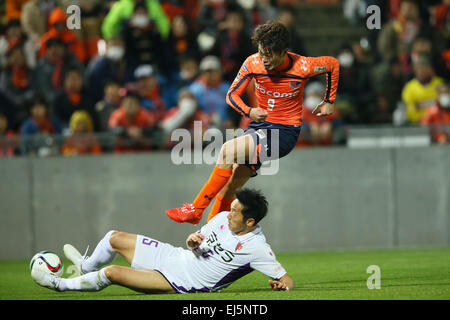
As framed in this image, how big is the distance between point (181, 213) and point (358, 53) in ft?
26.3

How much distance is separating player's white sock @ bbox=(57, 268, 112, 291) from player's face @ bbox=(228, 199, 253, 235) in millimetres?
1233

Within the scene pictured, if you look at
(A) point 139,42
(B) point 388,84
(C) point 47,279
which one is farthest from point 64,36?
(C) point 47,279

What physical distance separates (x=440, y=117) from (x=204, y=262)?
7374mm

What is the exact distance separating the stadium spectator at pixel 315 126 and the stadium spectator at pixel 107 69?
3.30 metres

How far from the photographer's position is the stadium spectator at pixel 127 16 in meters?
15.0

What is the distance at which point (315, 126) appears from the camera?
1386 centimetres

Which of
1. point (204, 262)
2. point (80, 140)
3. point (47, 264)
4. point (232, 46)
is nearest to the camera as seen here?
point (204, 262)

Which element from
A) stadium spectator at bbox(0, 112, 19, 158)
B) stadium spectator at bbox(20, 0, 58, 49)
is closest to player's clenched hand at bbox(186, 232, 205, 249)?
stadium spectator at bbox(0, 112, 19, 158)

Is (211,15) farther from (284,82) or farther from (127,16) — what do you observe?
(284,82)

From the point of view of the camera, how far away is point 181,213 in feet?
28.2

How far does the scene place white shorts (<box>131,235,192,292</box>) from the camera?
7.74 meters

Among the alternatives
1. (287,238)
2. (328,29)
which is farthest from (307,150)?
Answer: (328,29)

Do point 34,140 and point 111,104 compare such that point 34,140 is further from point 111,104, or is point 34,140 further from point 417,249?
point 417,249

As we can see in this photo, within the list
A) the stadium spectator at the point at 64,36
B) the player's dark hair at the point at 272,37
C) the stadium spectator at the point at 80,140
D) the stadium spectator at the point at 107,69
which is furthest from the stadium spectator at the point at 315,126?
the player's dark hair at the point at 272,37
